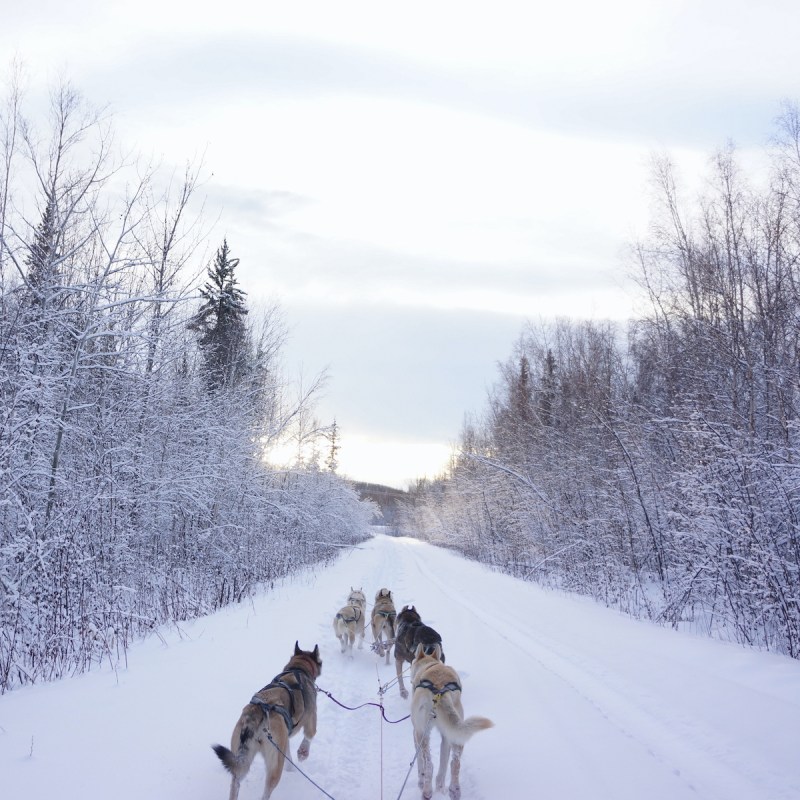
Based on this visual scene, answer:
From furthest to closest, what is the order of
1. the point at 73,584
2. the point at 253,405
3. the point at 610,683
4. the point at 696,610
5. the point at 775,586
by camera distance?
the point at 253,405 < the point at 696,610 < the point at 73,584 < the point at 775,586 < the point at 610,683

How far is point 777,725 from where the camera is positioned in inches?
148

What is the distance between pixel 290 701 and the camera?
341 cm

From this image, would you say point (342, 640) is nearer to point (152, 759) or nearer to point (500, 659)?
point (500, 659)

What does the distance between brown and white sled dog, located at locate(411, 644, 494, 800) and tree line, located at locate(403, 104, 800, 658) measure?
4.72m

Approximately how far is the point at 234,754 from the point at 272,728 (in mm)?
272

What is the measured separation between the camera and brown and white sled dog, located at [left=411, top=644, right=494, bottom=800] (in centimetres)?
302

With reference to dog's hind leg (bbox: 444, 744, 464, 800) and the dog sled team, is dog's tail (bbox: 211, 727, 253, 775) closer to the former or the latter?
the dog sled team

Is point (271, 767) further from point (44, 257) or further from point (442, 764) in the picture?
point (44, 257)

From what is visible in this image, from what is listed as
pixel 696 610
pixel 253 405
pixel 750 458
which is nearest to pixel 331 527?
pixel 253 405

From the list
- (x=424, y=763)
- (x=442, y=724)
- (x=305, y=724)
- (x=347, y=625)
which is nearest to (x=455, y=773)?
(x=424, y=763)

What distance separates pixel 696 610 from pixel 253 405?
1291cm

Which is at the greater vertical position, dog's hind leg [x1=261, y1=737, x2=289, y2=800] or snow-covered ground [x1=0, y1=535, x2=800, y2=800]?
dog's hind leg [x1=261, y1=737, x2=289, y2=800]

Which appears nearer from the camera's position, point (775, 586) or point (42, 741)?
point (42, 741)

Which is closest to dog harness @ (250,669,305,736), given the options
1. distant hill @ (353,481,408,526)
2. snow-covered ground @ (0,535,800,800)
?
snow-covered ground @ (0,535,800,800)
